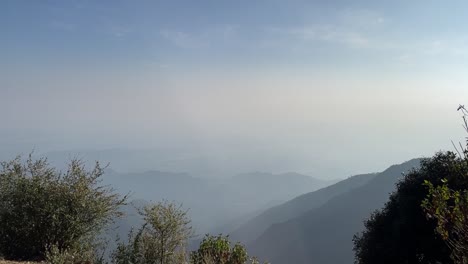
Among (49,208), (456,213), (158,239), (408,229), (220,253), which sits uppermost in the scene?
(49,208)

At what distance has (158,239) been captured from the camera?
85.1 feet

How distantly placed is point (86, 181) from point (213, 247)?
1275 cm

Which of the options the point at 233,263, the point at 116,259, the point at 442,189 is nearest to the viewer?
the point at 442,189

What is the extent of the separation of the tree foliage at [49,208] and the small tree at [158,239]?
360 centimetres

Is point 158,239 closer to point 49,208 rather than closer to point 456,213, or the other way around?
point 49,208

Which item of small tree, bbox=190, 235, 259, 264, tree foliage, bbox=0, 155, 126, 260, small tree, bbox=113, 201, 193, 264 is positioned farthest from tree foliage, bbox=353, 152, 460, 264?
tree foliage, bbox=0, 155, 126, 260

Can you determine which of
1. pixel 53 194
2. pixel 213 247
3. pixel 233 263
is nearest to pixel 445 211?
pixel 233 263

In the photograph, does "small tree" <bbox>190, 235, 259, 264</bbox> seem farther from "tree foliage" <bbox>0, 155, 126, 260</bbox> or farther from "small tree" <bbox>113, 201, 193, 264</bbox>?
"tree foliage" <bbox>0, 155, 126, 260</bbox>

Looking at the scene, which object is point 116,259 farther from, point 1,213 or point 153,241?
point 1,213

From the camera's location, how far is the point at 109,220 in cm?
2989

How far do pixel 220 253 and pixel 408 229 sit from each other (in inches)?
665

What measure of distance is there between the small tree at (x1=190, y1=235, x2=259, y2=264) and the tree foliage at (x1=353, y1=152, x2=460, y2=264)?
1470 centimetres

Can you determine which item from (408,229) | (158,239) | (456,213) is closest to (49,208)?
(158,239)

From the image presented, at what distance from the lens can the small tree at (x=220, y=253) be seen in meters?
20.4
